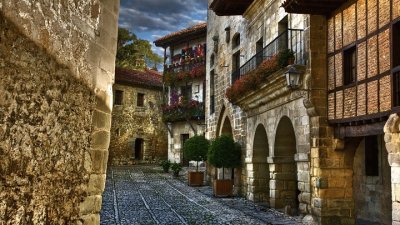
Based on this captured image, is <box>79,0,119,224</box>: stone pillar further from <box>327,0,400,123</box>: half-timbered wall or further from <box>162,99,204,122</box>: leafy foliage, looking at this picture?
<box>162,99,204,122</box>: leafy foliage

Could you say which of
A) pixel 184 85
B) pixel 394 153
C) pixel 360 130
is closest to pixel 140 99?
pixel 184 85

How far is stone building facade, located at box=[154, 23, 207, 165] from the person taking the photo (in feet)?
94.8

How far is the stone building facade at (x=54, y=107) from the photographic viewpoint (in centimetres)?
351

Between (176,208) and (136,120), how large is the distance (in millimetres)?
22948

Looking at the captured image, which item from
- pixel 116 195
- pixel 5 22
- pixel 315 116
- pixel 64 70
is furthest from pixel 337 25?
pixel 116 195

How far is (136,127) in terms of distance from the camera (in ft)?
116

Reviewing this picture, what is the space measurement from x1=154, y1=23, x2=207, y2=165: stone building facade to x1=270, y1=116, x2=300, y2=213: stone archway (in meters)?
14.9

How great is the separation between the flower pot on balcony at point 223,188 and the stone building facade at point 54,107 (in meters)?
11.5

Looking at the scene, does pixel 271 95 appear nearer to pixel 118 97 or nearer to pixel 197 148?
pixel 197 148

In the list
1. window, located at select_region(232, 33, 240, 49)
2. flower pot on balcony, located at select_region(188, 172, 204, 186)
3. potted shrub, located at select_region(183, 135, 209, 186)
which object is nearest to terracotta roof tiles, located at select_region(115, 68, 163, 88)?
potted shrub, located at select_region(183, 135, 209, 186)

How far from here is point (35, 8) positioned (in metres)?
3.77

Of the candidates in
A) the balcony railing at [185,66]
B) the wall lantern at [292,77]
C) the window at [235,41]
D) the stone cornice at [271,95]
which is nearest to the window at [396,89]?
the stone cornice at [271,95]

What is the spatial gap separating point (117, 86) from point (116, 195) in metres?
19.1

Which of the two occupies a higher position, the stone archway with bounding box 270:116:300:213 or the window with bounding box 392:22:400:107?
the window with bounding box 392:22:400:107
